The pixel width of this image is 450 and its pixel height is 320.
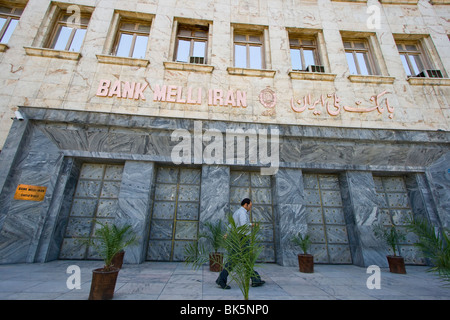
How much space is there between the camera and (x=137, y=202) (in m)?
6.08

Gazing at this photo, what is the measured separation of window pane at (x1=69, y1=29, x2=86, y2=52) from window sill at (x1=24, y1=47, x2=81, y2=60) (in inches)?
19.3

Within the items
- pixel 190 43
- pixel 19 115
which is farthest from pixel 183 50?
pixel 19 115

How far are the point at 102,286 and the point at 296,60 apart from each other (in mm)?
9439

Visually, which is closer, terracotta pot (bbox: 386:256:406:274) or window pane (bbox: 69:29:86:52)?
terracotta pot (bbox: 386:256:406:274)

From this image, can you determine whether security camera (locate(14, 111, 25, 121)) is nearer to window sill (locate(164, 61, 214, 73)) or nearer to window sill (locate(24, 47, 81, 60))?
window sill (locate(24, 47, 81, 60))

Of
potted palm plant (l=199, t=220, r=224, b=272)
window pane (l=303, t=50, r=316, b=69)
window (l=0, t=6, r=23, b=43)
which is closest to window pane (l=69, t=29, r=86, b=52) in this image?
window (l=0, t=6, r=23, b=43)

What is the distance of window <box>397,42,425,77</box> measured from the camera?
8.47 meters

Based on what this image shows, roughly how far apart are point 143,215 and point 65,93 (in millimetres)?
4908

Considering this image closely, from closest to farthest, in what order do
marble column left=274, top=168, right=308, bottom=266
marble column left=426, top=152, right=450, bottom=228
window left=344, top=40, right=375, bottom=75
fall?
marble column left=274, top=168, right=308, bottom=266 → marble column left=426, top=152, right=450, bottom=228 → window left=344, top=40, right=375, bottom=75

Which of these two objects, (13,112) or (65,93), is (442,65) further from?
(13,112)

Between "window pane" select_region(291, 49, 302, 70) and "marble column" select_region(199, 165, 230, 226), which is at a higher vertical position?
"window pane" select_region(291, 49, 302, 70)

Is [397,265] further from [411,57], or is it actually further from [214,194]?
[411,57]
